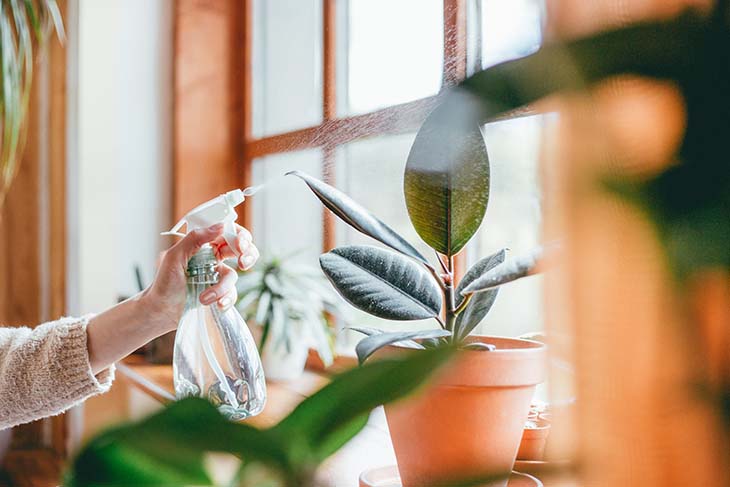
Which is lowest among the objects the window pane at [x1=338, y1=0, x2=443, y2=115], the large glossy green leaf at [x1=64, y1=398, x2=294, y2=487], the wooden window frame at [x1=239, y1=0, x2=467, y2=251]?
the large glossy green leaf at [x1=64, y1=398, x2=294, y2=487]

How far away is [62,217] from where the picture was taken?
2.54 meters

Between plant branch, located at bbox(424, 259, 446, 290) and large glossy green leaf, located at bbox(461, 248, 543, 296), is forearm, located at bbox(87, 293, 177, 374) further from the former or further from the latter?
large glossy green leaf, located at bbox(461, 248, 543, 296)

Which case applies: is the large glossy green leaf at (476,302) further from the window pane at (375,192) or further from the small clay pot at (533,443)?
the window pane at (375,192)

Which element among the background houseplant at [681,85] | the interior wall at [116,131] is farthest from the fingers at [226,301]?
the interior wall at [116,131]

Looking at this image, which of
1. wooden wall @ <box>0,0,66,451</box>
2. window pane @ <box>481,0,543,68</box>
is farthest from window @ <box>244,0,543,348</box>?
wooden wall @ <box>0,0,66,451</box>

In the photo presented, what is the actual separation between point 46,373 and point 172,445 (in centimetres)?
96

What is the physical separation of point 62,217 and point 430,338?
7.16 ft

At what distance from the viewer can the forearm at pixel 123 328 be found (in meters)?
1.02

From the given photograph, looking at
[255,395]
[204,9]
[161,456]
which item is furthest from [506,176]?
[204,9]

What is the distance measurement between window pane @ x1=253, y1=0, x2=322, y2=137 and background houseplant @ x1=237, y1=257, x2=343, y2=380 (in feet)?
1.20

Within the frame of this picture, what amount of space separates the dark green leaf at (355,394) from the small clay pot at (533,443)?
0.59 meters

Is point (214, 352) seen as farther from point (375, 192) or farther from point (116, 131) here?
point (116, 131)

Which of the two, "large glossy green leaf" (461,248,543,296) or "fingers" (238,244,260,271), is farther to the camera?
"fingers" (238,244,260,271)

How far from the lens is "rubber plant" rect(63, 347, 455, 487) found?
20cm
